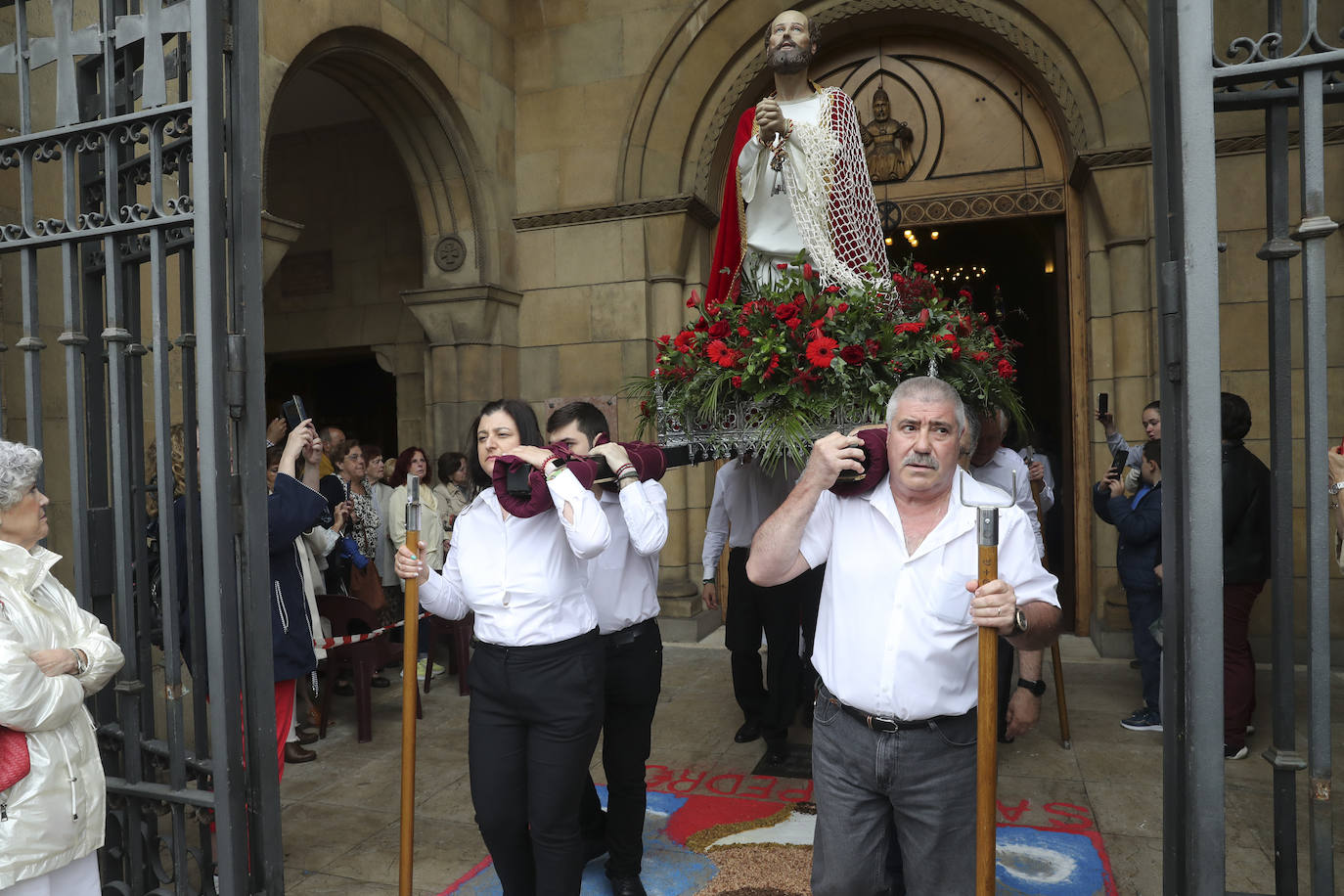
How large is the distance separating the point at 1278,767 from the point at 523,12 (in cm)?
852

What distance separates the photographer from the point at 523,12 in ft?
28.3

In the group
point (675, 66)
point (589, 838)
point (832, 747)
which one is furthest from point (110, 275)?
point (675, 66)

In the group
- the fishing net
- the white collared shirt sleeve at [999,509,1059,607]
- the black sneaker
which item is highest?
the fishing net

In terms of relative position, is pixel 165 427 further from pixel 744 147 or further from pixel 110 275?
pixel 744 147

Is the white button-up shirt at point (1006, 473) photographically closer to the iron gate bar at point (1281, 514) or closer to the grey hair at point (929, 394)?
the grey hair at point (929, 394)

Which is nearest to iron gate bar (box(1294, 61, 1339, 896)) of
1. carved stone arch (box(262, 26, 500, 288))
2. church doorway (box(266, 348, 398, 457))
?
carved stone arch (box(262, 26, 500, 288))

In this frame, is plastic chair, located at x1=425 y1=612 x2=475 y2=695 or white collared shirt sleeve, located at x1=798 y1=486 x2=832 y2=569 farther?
plastic chair, located at x1=425 y1=612 x2=475 y2=695

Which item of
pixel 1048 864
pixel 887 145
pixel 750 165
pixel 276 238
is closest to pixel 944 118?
pixel 887 145

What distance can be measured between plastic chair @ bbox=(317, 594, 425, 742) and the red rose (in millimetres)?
3395

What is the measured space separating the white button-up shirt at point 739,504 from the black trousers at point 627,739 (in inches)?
63.3

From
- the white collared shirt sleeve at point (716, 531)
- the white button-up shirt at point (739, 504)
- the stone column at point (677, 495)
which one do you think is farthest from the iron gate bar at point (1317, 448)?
the stone column at point (677, 495)

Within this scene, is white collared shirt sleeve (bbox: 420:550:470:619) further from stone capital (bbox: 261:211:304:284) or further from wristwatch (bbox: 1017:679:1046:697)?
stone capital (bbox: 261:211:304:284)

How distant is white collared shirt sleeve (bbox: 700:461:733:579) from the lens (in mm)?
5367

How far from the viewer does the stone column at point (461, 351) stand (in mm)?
8125
